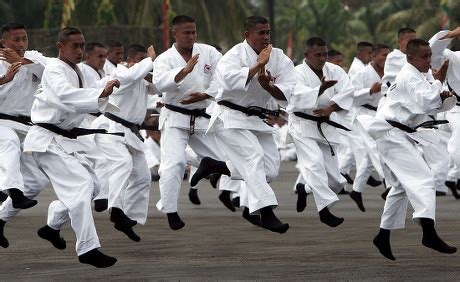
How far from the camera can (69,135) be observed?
12250 millimetres

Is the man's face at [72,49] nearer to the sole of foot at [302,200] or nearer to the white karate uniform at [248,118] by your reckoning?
the white karate uniform at [248,118]

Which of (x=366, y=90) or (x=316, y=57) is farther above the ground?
(x=316, y=57)

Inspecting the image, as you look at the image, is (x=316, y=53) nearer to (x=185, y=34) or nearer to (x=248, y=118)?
(x=185, y=34)

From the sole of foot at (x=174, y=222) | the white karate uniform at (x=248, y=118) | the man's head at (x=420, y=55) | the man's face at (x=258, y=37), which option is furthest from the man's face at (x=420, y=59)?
the sole of foot at (x=174, y=222)

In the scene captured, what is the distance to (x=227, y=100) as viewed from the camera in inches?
564

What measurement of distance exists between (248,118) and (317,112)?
7.16 ft

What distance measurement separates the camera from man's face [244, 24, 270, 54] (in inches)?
561

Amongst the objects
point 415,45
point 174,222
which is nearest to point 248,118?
point 174,222

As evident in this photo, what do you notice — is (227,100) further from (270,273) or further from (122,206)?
(270,273)

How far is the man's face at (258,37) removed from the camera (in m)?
14.2

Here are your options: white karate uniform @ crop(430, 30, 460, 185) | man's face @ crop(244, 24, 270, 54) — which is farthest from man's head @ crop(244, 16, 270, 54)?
white karate uniform @ crop(430, 30, 460, 185)

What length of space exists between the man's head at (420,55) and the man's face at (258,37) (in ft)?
6.18

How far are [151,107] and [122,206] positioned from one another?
282 inches

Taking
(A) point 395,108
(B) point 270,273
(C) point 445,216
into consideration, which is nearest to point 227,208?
(C) point 445,216
